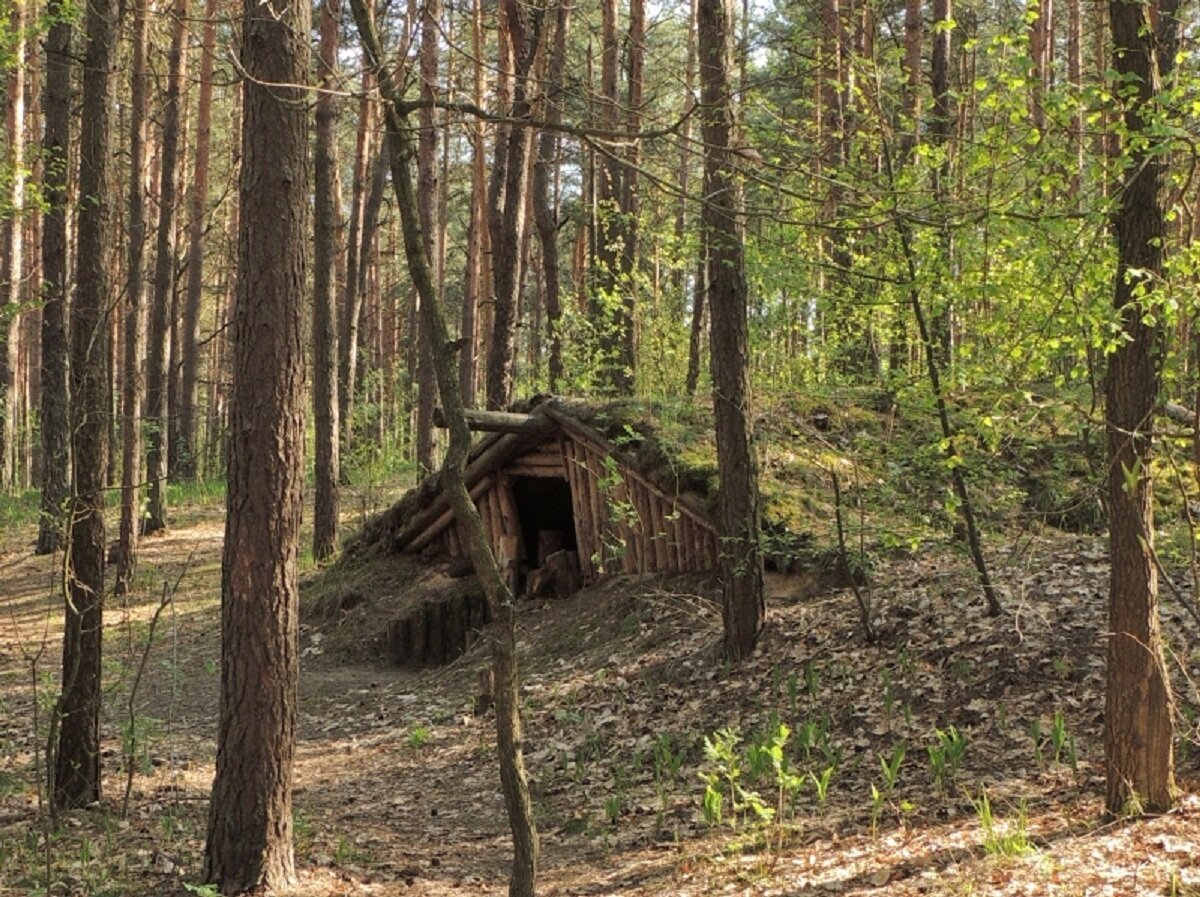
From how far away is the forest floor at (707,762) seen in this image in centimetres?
498

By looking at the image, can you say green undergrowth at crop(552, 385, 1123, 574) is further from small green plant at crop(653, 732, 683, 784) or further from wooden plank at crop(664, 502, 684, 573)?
small green plant at crop(653, 732, 683, 784)

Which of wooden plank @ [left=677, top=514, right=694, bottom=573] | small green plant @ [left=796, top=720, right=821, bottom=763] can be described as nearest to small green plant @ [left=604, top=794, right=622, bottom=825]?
small green plant @ [left=796, top=720, right=821, bottom=763]

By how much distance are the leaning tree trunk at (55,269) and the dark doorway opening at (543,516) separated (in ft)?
14.8

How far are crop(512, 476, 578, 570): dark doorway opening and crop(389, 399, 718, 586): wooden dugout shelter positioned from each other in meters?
0.01

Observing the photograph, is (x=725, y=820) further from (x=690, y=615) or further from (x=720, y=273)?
(x=720, y=273)

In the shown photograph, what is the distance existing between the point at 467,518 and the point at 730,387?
10.3 feet

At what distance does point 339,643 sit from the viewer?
11.7 metres

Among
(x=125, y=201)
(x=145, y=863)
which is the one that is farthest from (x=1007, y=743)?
(x=125, y=201)

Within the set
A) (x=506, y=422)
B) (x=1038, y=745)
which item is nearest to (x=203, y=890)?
(x=1038, y=745)

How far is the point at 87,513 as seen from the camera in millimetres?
6410

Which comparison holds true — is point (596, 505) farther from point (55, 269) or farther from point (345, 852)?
point (55, 269)

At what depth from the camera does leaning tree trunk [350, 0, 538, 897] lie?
4.68 meters

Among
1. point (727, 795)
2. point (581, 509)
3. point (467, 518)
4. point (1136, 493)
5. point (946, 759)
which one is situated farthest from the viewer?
point (581, 509)

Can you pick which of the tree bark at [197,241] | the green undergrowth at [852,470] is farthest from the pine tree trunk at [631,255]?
the tree bark at [197,241]
